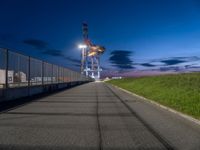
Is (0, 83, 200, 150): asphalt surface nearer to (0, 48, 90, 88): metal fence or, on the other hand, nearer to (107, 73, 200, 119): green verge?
(107, 73, 200, 119): green verge

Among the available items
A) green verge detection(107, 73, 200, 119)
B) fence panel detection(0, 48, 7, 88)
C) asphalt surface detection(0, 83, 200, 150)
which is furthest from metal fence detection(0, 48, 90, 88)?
green verge detection(107, 73, 200, 119)

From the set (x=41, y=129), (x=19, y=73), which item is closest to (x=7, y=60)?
(x=19, y=73)

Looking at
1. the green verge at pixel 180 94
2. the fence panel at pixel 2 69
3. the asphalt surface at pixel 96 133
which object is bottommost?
the asphalt surface at pixel 96 133

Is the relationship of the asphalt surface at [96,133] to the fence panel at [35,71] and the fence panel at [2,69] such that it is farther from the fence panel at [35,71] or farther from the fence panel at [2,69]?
the fence panel at [35,71]

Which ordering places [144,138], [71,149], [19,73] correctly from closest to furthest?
[71,149] → [144,138] → [19,73]

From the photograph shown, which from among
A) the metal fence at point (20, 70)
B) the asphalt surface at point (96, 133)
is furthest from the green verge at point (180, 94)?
the metal fence at point (20, 70)

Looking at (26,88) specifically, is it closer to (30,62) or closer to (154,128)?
(30,62)

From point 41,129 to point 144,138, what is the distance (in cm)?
293

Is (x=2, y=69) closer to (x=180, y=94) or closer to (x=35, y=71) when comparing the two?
(x=35, y=71)

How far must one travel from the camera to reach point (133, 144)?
7746 mm

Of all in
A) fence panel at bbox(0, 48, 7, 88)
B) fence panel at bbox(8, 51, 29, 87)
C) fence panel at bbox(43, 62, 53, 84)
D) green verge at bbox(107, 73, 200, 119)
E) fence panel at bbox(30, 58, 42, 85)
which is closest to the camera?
green verge at bbox(107, 73, 200, 119)

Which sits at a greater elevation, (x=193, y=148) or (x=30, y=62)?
(x=30, y=62)

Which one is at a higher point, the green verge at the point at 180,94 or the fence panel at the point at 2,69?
the fence panel at the point at 2,69

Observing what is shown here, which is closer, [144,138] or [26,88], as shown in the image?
[144,138]
